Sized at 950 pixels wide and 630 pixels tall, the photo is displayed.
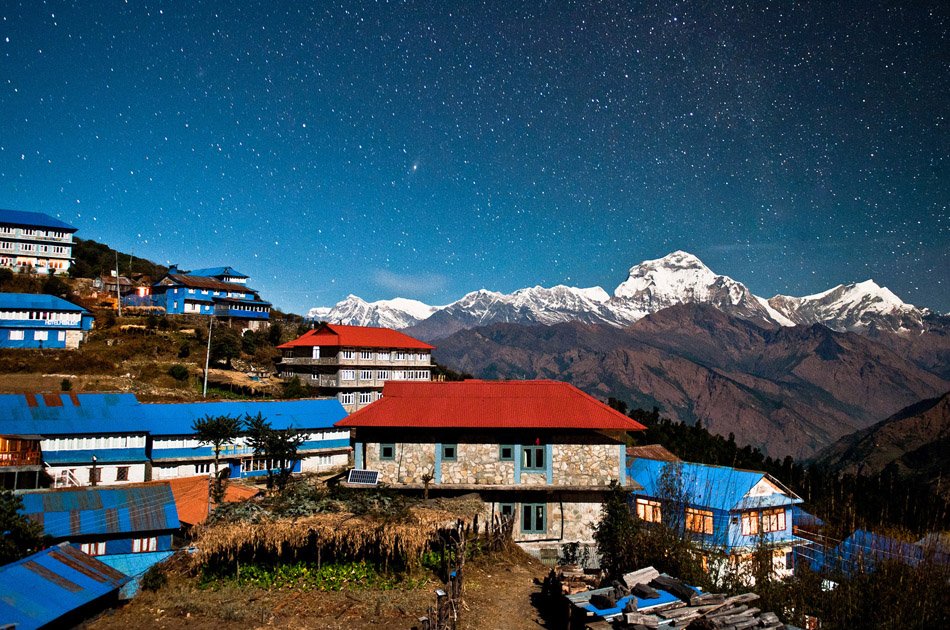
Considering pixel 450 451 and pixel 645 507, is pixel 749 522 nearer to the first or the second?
pixel 645 507

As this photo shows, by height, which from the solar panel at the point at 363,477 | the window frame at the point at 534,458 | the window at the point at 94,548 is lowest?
the window at the point at 94,548

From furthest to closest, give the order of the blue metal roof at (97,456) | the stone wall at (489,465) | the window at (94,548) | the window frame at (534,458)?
the blue metal roof at (97,456)
the window frame at (534,458)
the stone wall at (489,465)
the window at (94,548)

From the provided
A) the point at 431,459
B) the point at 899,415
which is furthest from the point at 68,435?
the point at 899,415

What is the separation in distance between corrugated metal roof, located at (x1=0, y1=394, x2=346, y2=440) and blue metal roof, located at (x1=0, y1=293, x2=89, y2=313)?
2286 cm

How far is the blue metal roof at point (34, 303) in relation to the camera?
178 feet

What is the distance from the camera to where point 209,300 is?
78.9 meters

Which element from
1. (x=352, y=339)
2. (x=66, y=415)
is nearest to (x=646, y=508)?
(x=66, y=415)

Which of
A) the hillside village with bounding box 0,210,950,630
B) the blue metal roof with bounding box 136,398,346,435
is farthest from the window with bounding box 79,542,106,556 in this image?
the blue metal roof with bounding box 136,398,346,435

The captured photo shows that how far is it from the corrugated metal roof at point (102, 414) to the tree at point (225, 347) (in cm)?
2276

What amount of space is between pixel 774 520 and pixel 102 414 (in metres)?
42.4

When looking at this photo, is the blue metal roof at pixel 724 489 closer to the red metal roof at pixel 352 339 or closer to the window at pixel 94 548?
the window at pixel 94 548

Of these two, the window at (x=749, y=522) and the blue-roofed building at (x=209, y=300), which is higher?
the blue-roofed building at (x=209, y=300)

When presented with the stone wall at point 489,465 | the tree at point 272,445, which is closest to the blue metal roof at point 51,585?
the stone wall at point 489,465

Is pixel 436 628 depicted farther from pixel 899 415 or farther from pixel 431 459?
pixel 899 415
